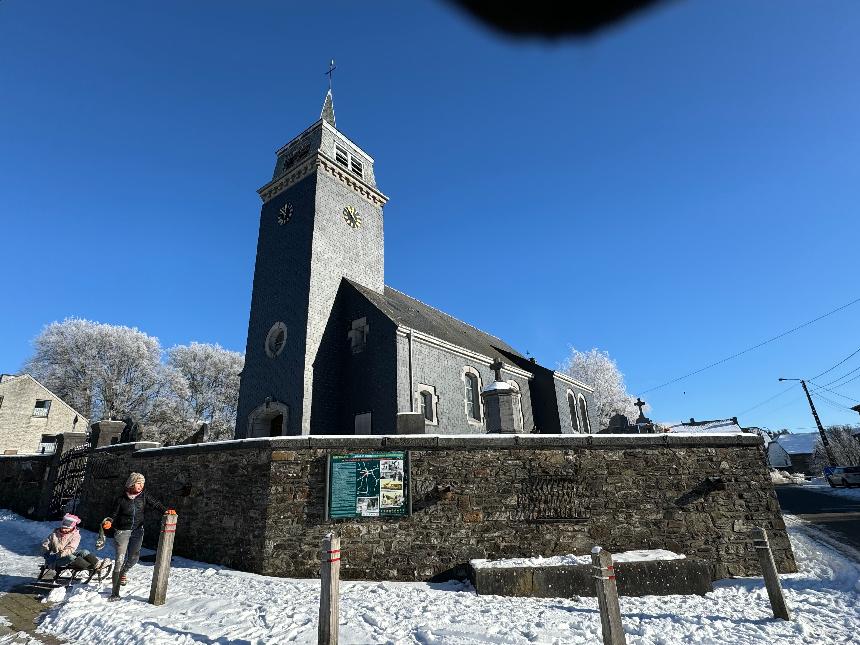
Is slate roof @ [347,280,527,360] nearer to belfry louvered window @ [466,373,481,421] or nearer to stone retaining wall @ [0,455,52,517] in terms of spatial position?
belfry louvered window @ [466,373,481,421]

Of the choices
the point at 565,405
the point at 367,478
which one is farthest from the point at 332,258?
the point at 565,405

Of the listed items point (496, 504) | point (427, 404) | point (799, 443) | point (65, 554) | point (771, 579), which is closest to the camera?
point (771, 579)

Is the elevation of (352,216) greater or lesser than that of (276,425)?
greater

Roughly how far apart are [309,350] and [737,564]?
1467 cm

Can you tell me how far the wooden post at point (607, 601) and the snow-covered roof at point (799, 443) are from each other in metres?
65.4

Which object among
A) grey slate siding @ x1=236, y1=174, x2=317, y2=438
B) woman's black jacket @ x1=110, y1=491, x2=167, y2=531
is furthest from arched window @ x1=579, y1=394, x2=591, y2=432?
woman's black jacket @ x1=110, y1=491, x2=167, y2=531

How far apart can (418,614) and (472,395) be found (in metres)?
13.8

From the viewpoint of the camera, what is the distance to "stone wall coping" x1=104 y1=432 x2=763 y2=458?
9.94 m

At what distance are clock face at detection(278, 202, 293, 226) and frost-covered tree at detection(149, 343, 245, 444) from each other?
23212 mm

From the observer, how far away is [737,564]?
32.0ft

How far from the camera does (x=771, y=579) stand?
717 centimetres

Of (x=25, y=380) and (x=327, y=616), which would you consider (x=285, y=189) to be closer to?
(x=327, y=616)

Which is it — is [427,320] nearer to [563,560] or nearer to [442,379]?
[442,379]

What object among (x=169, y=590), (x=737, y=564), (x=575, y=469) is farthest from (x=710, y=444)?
(x=169, y=590)
